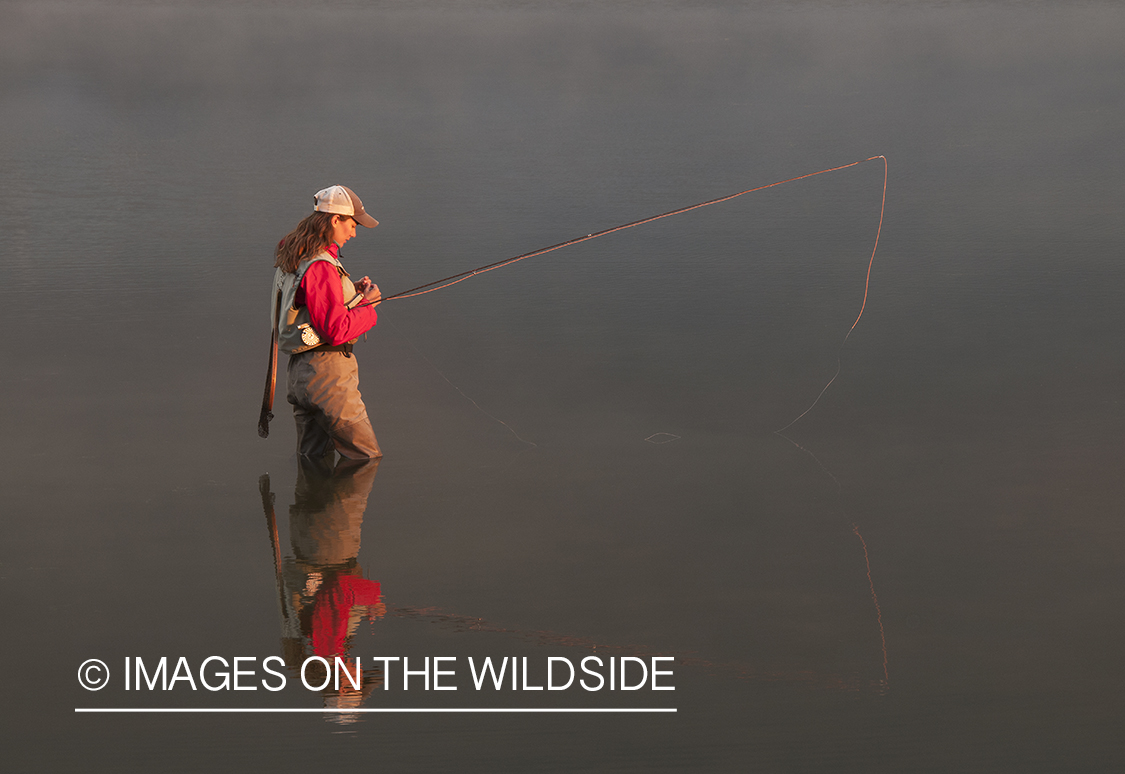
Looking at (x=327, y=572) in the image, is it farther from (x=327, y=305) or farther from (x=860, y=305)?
(x=860, y=305)

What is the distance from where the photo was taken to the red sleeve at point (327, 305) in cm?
452

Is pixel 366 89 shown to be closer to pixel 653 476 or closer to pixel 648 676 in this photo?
pixel 653 476

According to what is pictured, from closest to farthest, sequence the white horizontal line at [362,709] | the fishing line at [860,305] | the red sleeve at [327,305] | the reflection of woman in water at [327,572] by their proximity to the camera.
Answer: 1. the white horizontal line at [362,709]
2. the reflection of woman in water at [327,572]
3. the fishing line at [860,305]
4. the red sleeve at [327,305]

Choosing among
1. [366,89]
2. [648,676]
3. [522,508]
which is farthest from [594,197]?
[648,676]

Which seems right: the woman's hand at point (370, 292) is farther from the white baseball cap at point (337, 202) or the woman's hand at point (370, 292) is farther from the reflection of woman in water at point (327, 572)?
the reflection of woman in water at point (327, 572)

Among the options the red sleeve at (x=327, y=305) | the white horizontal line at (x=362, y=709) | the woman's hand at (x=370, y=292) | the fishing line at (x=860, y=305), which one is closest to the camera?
the white horizontal line at (x=362, y=709)

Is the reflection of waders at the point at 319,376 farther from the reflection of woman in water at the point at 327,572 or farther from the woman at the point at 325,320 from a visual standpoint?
the reflection of woman in water at the point at 327,572

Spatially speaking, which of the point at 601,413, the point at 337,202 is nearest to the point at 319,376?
the point at 337,202

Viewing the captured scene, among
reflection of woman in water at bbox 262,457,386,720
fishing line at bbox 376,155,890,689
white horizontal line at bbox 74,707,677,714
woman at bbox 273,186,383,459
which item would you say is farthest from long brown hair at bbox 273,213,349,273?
white horizontal line at bbox 74,707,677,714

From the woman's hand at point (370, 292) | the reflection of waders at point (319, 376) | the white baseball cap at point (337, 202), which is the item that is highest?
the white baseball cap at point (337, 202)

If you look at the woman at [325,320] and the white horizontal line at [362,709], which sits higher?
the woman at [325,320]

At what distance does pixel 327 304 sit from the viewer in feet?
14.9

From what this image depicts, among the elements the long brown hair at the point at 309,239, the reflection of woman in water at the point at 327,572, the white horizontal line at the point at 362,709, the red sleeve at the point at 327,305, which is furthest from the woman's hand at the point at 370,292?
the white horizontal line at the point at 362,709

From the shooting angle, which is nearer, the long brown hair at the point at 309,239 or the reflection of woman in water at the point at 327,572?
the reflection of woman in water at the point at 327,572
